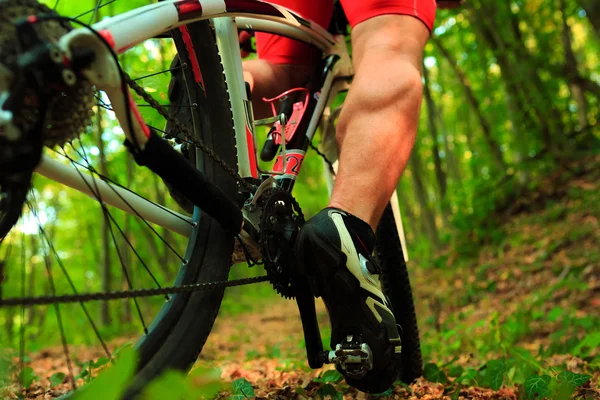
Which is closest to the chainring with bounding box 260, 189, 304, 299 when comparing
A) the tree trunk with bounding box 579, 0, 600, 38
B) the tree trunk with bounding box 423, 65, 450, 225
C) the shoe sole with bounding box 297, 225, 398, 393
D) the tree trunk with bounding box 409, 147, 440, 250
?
the shoe sole with bounding box 297, 225, 398, 393

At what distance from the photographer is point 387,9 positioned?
58.2 inches

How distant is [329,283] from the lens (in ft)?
4.02

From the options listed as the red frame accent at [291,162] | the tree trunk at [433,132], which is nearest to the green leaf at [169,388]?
the red frame accent at [291,162]

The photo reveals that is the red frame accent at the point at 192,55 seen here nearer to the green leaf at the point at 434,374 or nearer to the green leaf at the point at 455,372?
the green leaf at the point at 434,374

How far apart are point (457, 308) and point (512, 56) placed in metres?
3.85

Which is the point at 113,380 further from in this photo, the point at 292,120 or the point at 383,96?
the point at 292,120

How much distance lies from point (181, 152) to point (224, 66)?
0.26 m

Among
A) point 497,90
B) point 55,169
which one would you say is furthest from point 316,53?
point 497,90

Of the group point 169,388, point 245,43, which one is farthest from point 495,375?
point 245,43

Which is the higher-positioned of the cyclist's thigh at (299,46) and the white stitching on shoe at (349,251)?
the cyclist's thigh at (299,46)

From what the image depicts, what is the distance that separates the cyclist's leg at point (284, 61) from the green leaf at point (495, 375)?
1094 mm

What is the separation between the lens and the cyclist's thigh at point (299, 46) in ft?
6.14

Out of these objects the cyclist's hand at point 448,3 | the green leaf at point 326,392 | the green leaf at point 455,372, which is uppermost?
the cyclist's hand at point 448,3

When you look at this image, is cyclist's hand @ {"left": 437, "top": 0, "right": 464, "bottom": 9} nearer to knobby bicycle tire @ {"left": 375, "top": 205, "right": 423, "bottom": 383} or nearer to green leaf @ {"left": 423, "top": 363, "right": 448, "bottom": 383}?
knobby bicycle tire @ {"left": 375, "top": 205, "right": 423, "bottom": 383}
